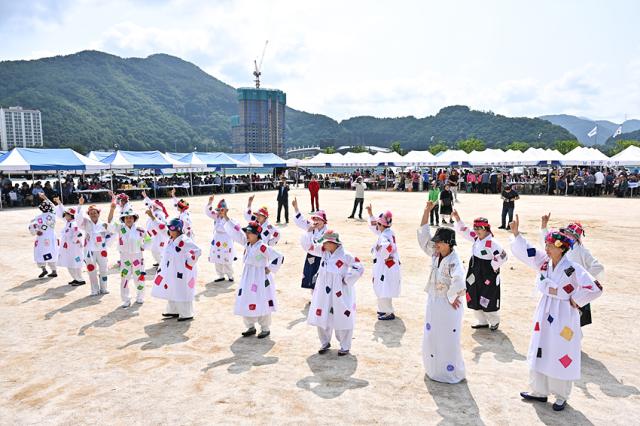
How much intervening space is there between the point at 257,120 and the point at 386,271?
18223 centimetres

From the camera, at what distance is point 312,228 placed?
7.72m

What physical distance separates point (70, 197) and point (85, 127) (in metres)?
131

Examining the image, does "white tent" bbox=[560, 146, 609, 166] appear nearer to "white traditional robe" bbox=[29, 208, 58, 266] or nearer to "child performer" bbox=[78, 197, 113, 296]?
"child performer" bbox=[78, 197, 113, 296]

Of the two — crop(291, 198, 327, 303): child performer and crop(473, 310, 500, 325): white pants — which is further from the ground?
crop(291, 198, 327, 303): child performer

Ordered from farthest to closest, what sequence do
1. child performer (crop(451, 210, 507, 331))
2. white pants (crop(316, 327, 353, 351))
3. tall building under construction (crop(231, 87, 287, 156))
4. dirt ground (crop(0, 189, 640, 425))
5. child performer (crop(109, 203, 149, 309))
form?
tall building under construction (crop(231, 87, 287, 156)) < child performer (crop(109, 203, 149, 309)) < child performer (crop(451, 210, 507, 331)) < white pants (crop(316, 327, 353, 351)) < dirt ground (crop(0, 189, 640, 425))

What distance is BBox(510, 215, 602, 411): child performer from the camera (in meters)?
4.66

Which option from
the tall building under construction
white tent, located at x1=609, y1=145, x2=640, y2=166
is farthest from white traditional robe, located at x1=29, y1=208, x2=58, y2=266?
the tall building under construction

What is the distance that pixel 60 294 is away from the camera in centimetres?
927

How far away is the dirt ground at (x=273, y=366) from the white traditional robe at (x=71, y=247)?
58 centimetres

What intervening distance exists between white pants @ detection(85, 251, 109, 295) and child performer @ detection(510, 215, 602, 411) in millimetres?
7745

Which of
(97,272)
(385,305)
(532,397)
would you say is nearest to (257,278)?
(385,305)

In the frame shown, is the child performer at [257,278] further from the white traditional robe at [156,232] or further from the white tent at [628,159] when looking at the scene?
the white tent at [628,159]

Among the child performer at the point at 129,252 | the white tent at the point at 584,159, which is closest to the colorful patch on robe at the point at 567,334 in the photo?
the child performer at the point at 129,252

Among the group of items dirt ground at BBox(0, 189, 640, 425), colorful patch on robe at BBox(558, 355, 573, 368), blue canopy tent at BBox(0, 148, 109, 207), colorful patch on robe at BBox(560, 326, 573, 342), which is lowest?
dirt ground at BBox(0, 189, 640, 425)
